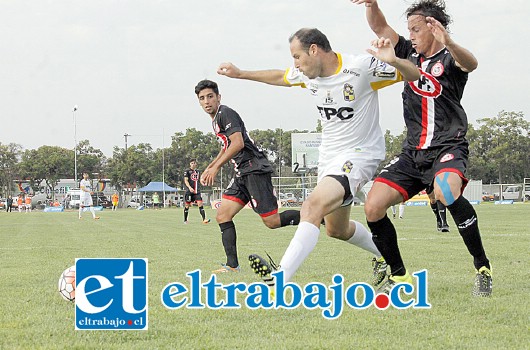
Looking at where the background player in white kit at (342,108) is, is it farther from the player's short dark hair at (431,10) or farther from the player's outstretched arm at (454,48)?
the player's short dark hair at (431,10)

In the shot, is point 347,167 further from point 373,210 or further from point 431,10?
point 431,10

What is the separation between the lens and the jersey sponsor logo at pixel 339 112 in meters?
5.99

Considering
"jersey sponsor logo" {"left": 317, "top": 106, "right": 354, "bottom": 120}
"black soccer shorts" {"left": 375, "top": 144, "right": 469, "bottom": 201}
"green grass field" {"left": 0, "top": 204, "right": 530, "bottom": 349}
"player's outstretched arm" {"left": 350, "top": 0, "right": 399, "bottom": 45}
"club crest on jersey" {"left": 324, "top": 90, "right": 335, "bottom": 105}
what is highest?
"player's outstretched arm" {"left": 350, "top": 0, "right": 399, "bottom": 45}

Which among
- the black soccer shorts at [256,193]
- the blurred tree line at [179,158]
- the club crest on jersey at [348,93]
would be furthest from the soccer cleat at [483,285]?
the blurred tree line at [179,158]

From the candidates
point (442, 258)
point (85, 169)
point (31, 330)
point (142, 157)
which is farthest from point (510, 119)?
point (31, 330)

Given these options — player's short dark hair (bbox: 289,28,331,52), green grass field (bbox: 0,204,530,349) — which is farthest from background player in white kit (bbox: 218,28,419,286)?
green grass field (bbox: 0,204,530,349)

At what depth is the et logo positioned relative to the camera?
13.1ft

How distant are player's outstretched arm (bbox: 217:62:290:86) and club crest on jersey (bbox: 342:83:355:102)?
75 cm

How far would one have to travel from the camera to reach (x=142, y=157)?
86938mm

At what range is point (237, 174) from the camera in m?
8.55

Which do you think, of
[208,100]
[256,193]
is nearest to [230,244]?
[256,193]

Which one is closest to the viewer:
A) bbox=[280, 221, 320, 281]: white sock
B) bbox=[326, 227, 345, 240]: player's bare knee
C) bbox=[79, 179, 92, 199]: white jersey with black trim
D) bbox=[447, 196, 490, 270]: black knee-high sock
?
bbox=[280, 221, 320, 281]: white sock

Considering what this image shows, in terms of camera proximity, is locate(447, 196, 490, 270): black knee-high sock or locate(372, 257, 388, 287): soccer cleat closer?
locate(447, 196, 490, 270): black knee-high sock

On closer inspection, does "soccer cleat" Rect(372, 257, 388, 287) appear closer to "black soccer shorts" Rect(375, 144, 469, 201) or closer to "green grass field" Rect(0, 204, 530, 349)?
"green grass field" Rect(0, 204, 530, 349)
